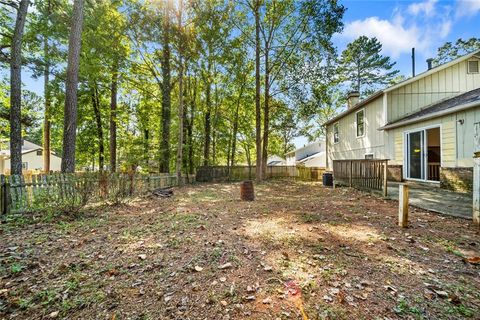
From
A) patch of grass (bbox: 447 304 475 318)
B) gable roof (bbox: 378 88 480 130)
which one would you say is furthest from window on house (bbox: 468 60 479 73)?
patch of grass (bbox: 447 304 475 318)

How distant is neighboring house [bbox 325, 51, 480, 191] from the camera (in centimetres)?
754

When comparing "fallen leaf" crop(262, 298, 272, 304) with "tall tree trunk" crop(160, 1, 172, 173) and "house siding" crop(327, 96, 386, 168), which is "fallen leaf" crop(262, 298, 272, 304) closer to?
"house siding" crop(327, 96, 386, 168)

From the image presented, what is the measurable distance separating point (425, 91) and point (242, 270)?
12.8 m

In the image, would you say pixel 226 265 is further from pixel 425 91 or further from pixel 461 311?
pixel 425 91

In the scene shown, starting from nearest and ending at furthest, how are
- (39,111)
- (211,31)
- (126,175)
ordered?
(126,175) < (211,31) < (39,111)

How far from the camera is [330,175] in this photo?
1264 cm

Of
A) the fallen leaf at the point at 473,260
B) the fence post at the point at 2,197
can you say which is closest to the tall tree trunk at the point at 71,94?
the fence post at the point at 2,197

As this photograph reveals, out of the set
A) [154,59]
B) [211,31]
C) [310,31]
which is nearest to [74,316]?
[211,31]

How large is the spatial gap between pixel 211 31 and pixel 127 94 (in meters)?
10.1

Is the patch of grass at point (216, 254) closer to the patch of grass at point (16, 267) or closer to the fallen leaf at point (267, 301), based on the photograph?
the fallen leaf at point (267, 301)

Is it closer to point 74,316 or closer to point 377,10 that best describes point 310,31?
point 377,10

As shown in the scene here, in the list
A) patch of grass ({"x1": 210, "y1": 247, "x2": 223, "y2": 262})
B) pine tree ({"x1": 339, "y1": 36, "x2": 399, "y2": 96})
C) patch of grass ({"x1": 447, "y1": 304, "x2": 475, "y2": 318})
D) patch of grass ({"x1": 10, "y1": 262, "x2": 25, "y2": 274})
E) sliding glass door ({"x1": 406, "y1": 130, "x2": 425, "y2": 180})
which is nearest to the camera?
patch of grass ({"x1": 447, "y1": 304, "x2": 475, "y2": 318})

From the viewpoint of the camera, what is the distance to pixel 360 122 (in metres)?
13.0

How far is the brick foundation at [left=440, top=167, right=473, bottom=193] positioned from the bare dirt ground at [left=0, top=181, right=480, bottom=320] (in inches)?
149
